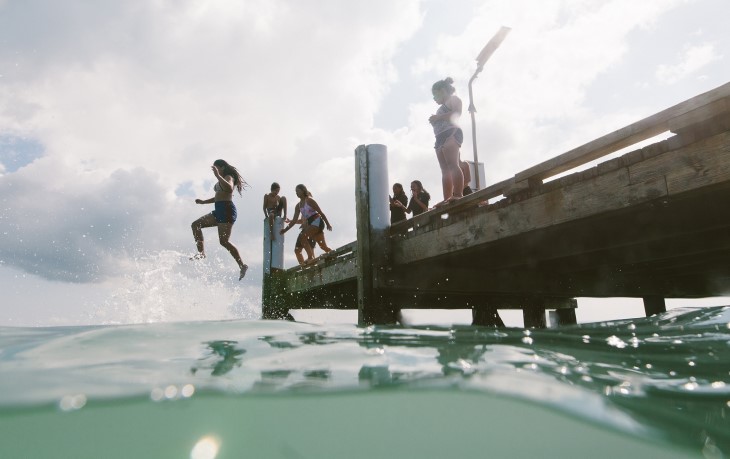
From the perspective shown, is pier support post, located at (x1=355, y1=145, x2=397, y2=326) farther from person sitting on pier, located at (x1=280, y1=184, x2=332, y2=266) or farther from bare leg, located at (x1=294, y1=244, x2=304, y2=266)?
bare leg, located at (x1=294, y1=244, x2=304, y2=266)

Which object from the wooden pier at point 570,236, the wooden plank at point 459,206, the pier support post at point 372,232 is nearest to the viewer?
the wooden pier at point 570,236

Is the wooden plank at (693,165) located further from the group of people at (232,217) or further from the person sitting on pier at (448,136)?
the group of people at (232,217)

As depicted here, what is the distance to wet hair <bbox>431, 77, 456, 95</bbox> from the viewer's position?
5536 millimetres

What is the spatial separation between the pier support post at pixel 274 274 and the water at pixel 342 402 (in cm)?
755

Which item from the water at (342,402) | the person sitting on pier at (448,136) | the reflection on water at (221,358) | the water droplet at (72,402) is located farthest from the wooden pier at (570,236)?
the water droplet at (72,402)

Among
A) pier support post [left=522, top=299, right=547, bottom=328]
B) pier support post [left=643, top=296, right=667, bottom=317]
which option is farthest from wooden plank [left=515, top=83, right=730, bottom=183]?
pier support post [left=643, top=296, right=667, bottom=317]

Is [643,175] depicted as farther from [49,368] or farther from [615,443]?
[49,368]

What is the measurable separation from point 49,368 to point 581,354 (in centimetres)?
282

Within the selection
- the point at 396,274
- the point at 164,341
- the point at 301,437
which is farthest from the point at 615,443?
the point at 396,274

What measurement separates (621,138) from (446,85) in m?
2.28

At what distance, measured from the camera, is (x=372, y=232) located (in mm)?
6121

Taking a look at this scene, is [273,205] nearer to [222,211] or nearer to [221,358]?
[222,211]

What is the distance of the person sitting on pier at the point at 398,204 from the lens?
780 cm

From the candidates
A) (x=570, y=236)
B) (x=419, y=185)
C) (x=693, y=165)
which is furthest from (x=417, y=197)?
(x=693, y=165)
